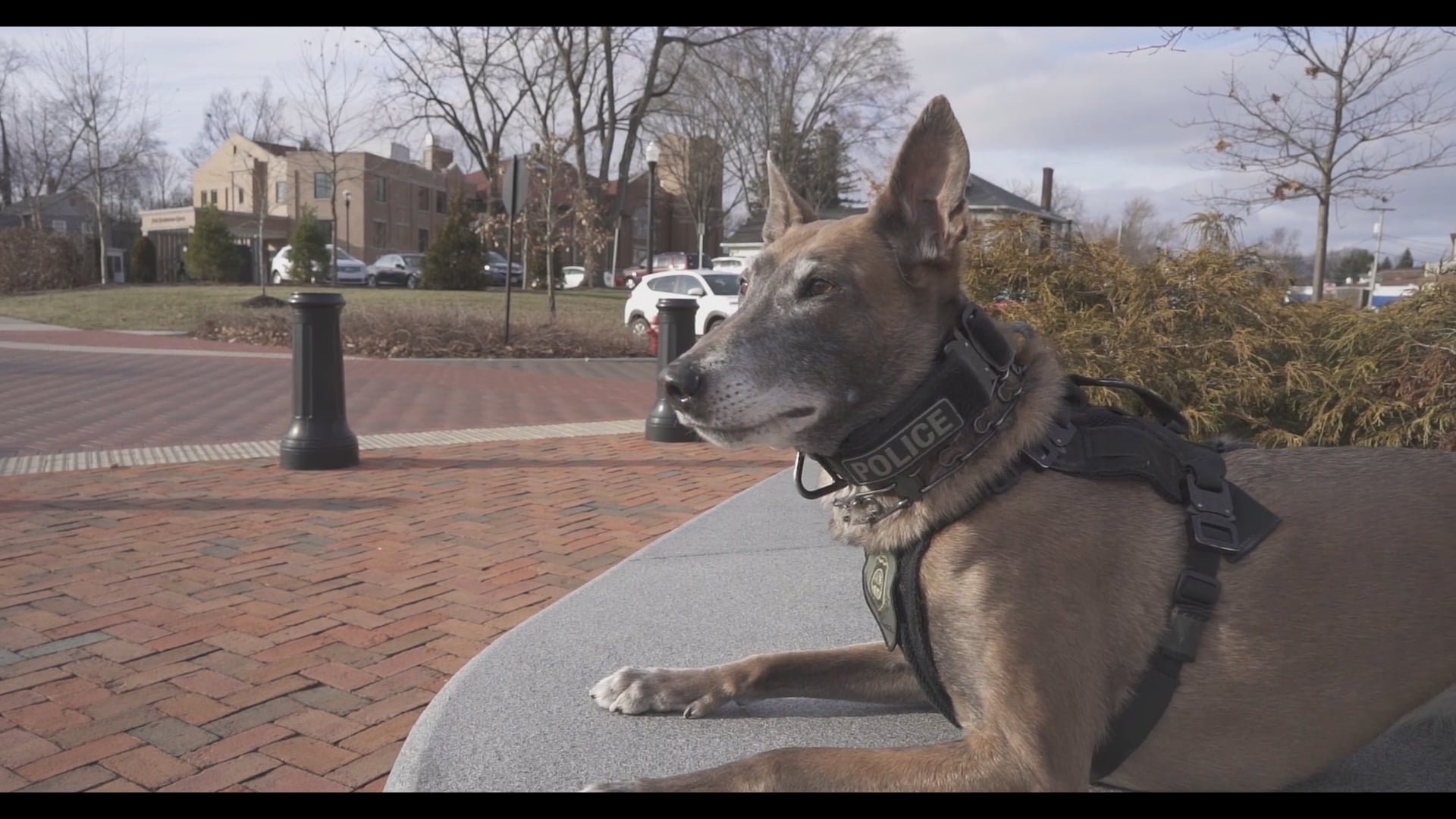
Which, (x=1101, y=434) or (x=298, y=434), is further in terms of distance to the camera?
(x=298, y=434)

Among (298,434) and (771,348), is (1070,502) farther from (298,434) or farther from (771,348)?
(298,434)

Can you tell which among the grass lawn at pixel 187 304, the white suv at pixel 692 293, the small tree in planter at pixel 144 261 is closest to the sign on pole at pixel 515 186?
the grass lawn at pixel 187 304

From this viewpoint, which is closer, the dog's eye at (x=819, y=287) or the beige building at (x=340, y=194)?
the dog's eye at (x=819, y=287)

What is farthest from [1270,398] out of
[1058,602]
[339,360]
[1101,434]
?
[339,360]

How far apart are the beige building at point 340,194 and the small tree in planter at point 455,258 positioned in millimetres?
27360

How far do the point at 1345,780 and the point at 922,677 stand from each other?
1.13 meters

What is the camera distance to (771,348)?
2350 mm

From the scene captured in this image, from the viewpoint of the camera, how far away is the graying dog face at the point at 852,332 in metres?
2.29

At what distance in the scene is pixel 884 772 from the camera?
6.35 ft

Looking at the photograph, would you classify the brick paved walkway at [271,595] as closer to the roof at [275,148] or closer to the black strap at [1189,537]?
the black strap at [1189,537]

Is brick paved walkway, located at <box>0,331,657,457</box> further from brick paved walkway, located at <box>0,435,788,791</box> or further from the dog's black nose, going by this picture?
the dog's black nose

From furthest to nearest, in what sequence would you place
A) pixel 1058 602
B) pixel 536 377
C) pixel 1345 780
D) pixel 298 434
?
pixel 536 377 → pixel 298 434 → pixel 1345 780 → pixel 1058 602
